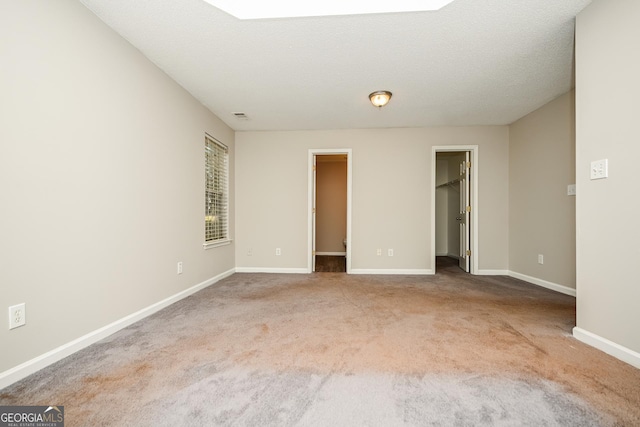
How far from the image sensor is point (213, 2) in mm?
1859

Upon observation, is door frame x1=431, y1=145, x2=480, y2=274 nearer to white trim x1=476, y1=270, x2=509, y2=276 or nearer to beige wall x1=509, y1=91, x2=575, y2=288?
white trim x1=476, y1=270, x2=509, y2=276

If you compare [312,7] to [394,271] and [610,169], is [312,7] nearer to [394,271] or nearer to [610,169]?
[610,169]

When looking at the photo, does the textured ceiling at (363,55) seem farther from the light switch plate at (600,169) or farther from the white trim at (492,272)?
the white trim at (492,272)

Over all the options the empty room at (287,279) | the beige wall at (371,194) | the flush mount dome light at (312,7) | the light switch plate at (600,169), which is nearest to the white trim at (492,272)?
the beige wall at (371,194)

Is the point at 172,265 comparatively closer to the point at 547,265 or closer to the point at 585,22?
the point at 585,22

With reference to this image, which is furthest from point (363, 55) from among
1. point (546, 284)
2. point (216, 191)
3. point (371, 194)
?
point (546, 284)

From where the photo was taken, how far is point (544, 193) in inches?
141

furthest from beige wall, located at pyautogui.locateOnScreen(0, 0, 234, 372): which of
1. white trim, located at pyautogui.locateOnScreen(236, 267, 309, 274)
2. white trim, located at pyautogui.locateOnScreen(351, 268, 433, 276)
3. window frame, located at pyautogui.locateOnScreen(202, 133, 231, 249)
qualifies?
white trim, located at pyautogui.locateOnScreen(351, 268, 433, 276)

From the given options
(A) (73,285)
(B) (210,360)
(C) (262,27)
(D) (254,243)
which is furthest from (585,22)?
(D) (254,243)

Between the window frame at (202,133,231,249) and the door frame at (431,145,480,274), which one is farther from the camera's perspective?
the door frame at (431,145,480,274)

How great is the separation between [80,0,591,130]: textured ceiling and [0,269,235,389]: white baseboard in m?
2.39

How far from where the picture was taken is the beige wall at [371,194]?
14.3 ft

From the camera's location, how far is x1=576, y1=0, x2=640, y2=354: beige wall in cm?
161

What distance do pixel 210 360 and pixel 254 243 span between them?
3.03 m
